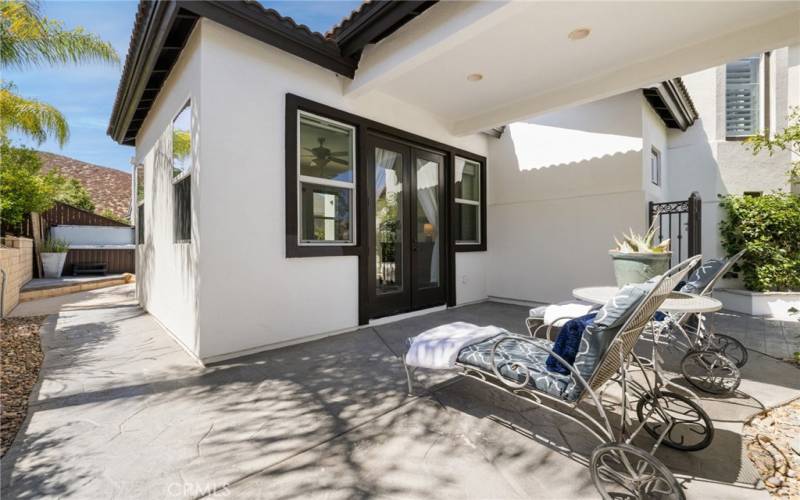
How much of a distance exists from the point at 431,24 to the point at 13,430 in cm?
483

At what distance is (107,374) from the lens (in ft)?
10.9

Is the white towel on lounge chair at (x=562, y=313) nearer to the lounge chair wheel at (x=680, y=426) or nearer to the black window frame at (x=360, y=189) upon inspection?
the lounge chair wheel at (x=680, y=426)

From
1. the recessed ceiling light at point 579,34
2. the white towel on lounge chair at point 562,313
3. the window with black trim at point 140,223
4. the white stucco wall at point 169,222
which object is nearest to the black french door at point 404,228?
the white stucco wall at point 169,222

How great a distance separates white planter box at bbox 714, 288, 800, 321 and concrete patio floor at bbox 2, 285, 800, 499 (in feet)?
10.3

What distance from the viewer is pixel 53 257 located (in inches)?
400

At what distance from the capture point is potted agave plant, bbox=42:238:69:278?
33.2 ft

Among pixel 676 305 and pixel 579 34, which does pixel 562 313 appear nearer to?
pixel 676 305

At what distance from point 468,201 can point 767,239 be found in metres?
5.33

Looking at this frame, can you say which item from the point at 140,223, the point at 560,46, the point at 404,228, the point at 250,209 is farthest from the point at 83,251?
the point at 560,46

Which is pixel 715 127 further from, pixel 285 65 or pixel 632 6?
pixel 285 65

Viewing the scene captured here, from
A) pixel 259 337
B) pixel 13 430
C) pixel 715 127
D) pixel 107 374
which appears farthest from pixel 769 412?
pixel 715 127

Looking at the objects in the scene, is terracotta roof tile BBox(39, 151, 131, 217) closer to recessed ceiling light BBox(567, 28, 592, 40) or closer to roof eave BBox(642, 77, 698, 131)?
recessed ceiling light BBox(567, 28, 592, 40)

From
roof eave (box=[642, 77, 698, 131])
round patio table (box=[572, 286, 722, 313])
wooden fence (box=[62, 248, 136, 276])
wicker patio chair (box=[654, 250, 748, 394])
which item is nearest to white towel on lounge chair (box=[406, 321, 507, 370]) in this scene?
round patio table (box=[572, 286, 722, 313])

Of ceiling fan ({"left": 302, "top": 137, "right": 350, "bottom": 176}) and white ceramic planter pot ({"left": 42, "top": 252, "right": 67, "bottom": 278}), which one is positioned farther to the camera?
white ceramic planter pot ({"left": 42, "top": 252, "right": 67, "bottom": 278})
